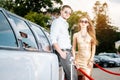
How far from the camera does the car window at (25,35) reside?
4916mm

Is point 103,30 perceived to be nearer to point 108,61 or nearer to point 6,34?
point 108,61

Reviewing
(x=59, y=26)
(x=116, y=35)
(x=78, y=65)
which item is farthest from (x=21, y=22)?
(x=116, y=35)

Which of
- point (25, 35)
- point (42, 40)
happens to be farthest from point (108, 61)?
point (25, 35)

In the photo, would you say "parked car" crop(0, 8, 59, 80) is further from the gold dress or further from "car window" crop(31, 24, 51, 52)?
the gold dress

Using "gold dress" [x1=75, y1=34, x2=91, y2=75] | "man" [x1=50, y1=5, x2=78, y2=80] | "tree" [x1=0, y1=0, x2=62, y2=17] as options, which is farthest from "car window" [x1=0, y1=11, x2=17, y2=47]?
"tree" [x1=0, y1=0, x2=62, y2=17]

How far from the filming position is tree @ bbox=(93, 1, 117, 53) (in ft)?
331

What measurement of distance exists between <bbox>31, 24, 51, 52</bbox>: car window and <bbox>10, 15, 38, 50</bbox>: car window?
1.16 ft

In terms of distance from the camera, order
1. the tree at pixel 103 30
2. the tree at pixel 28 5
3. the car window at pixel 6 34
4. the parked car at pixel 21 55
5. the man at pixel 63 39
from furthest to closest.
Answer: the tree at pixel 103 30, the tree at pixel 28 5, the man at pixel 63 39, the car window at pixel 6 34, the parked car at pixel 21 55

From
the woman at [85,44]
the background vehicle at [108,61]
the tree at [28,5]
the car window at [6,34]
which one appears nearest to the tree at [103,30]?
the tree at [28,5]

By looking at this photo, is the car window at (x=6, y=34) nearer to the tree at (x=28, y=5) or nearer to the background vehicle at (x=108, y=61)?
the background vehicle at (x=108, y=61)

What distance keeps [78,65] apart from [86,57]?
0.66ft

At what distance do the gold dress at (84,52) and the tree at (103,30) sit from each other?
299 feet

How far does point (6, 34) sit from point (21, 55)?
239 millimetres

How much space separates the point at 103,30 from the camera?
346 feet
